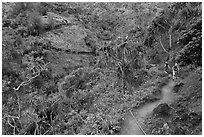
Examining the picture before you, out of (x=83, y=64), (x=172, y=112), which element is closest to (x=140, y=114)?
(x=172, y=112)

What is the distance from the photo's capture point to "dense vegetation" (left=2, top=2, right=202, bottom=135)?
725 centimetres

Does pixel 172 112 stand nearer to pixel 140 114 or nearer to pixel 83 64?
pixel 140 114

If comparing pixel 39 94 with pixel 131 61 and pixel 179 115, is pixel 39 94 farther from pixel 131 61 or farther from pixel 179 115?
pixel 179 115

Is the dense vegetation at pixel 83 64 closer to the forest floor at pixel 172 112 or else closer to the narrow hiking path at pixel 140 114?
the forest floor at pixel 172 112

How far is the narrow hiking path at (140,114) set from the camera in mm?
6473

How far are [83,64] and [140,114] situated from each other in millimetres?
4620

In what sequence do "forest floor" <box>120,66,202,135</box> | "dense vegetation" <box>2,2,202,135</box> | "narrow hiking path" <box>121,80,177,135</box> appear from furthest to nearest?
"dense vegetation" <box>2,2,202,135</box>, "narrow hiking path" <box>121,80,177,135</box>, "forest floor" <box>120,66,202,135</box>

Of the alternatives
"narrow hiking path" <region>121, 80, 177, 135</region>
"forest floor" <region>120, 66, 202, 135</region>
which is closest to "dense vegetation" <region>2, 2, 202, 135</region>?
"forest floor" <region>120, 66, 202, 135</region>

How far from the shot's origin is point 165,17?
1196 cm

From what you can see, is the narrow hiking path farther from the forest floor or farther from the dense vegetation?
the dense vegetation

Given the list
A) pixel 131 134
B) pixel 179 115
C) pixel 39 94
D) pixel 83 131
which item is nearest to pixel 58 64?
pixel 39 94

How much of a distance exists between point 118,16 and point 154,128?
10.8m

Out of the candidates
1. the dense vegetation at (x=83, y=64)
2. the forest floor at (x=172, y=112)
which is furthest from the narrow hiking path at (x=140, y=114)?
the dense vegetation at (x=83, y=64)

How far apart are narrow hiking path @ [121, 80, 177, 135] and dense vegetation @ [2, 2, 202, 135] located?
192 mm
